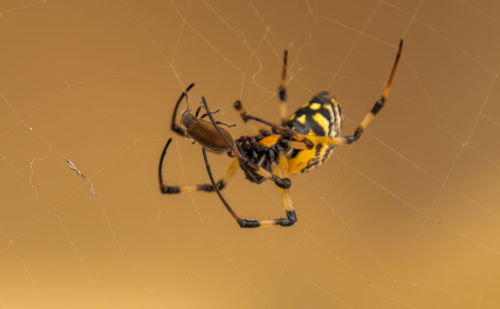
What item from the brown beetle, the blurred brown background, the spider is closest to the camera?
the brown beetle

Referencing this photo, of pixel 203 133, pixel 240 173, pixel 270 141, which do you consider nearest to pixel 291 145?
pixel 270 141

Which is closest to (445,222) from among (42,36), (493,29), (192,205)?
(493,29)

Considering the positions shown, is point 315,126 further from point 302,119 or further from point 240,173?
point 240,173

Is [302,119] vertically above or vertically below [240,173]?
above

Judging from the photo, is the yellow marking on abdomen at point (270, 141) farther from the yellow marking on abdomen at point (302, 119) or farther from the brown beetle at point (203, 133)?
the brown beetle at point (203, 133)

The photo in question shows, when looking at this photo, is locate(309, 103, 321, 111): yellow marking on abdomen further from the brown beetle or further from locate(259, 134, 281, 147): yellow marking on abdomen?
the brown beetle

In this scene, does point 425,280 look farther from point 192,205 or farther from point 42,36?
point 42,36

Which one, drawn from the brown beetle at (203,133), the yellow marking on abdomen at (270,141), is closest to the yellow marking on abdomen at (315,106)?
the yellow marking on abdomen at (270,141)

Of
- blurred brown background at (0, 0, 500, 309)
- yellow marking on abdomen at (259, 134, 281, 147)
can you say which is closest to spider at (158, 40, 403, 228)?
yellow marking on abdomen at (259, 134, 281, 147)
